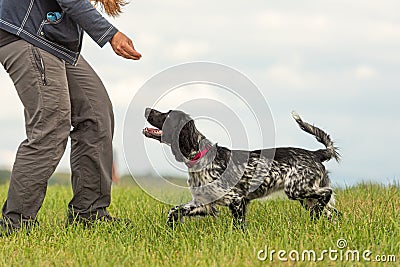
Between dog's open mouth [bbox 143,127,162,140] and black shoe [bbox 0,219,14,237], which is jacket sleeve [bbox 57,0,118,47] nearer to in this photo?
dog's open mouth [bbox 143,127,162,140]

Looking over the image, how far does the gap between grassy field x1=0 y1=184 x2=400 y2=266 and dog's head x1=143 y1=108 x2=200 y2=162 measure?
667 mm

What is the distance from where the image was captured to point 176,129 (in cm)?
540

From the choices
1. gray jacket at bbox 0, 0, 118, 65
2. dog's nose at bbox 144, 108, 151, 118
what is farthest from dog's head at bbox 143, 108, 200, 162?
gray jacket at bbox 0, 0, 118, 65

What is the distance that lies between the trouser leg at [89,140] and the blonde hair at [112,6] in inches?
23.9

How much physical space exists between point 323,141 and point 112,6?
2331 millimetres

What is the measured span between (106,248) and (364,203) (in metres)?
3.13

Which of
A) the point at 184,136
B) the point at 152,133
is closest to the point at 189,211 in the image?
the point at 184,136

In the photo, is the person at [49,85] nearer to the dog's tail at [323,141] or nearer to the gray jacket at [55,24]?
the gray jacket at [55,24]

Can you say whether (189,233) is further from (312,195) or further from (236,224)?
(312,195)

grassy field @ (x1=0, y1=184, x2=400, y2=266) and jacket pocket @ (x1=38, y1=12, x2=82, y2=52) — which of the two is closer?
grassy field @ (x1=0, y1=184, x2=400, y2=266)

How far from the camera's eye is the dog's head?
539 centimetres

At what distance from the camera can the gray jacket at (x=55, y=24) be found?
489 cm

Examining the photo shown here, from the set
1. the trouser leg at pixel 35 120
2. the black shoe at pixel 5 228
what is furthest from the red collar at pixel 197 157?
the black shoe at pixel 5 228

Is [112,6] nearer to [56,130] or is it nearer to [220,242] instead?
[56,130]
